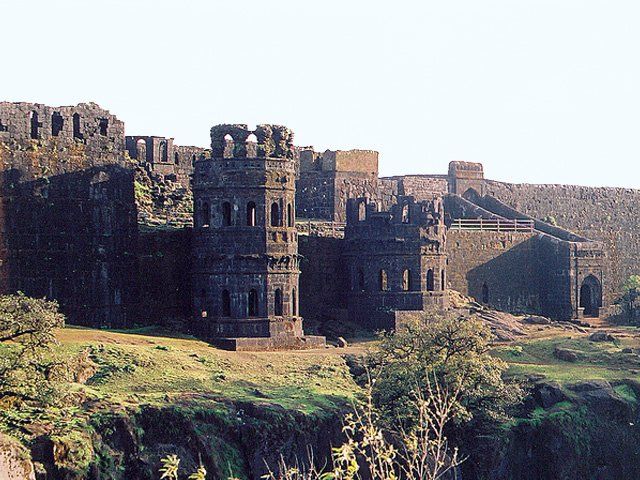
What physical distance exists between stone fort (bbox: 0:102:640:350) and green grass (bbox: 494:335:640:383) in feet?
12.8

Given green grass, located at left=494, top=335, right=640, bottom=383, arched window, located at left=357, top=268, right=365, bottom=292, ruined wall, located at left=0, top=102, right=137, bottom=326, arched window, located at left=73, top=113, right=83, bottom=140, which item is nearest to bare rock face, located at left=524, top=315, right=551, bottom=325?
green grass, located at left=494, top=335, right=640, bottom=383

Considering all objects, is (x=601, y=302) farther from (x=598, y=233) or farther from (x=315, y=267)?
(x=315, y=267)

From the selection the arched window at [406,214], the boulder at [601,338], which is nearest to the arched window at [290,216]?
the arched window at [406,214]

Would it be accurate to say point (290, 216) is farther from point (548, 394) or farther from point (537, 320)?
point (537, 320)

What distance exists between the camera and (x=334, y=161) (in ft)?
163

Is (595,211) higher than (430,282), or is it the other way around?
(595,211)

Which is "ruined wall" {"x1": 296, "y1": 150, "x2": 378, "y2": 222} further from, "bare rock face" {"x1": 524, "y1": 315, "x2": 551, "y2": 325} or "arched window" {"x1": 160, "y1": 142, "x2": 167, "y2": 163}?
"bare rock face" {"x1": 524, "y1": 315, "x2": 551, "y2": 325}

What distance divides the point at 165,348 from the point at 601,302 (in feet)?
82.6

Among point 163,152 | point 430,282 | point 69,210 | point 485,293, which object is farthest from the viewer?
point 485,293

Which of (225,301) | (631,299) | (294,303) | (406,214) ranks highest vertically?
(406,214)

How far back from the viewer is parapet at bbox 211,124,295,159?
36875 mm

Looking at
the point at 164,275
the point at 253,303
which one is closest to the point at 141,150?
the point at 164,275

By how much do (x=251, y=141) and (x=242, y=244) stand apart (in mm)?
3328

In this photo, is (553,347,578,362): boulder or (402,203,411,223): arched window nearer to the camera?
(553,347,578,362): boulder
